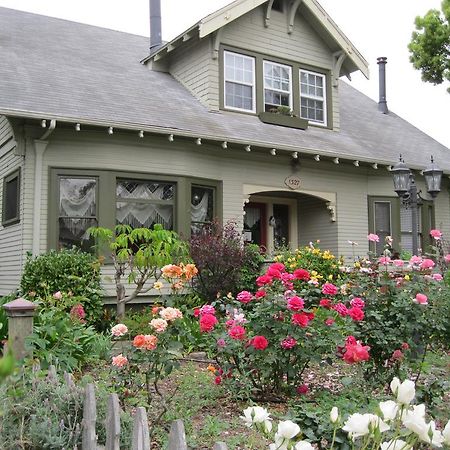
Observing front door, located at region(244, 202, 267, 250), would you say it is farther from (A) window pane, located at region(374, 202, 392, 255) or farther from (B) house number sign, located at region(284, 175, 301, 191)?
(A) window pane, located at region(374, 202, 392, 255)

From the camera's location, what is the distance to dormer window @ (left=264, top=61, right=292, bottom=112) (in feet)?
42.0

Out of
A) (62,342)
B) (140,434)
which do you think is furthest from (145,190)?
(140,434)

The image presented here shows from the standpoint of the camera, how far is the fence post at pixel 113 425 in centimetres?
260

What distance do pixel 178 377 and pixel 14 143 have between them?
6.19 metres

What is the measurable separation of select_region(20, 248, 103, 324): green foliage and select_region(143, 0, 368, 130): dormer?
16.3 ft

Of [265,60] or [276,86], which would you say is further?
[276,86]

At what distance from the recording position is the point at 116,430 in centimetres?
260

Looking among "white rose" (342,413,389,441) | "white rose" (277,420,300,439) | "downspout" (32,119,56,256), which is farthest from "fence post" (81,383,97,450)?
"downspout" (32,119,56,256)

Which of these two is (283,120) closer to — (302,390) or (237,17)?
(237,17)

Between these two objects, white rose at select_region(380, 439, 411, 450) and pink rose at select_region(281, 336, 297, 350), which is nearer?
white rose at select_region(380, 439, 411, 450)

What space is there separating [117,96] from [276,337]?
7968 mm

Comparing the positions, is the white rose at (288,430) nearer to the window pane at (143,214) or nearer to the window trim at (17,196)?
the window pane at (143,214)

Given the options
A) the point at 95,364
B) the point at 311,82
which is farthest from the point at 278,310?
the point at 311,82

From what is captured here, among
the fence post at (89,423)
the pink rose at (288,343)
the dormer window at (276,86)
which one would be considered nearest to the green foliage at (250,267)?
the dormer window at (276,86)
